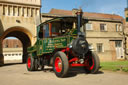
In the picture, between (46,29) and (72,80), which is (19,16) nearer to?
(46,29)

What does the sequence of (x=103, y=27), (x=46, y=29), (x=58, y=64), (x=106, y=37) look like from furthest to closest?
(x=103, y=27) → (x=106, y=37) → (x=46, y=29) → (x=58, y=64)

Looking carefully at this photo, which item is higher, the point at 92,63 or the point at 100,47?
the point at 100,47

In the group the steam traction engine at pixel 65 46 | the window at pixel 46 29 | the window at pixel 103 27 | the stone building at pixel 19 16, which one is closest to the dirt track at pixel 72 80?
the steam traction engine at pixel 65 46

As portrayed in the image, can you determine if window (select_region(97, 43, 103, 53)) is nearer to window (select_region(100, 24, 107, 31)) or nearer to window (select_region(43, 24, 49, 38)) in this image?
window (select_region(100, 24, 107, 31))

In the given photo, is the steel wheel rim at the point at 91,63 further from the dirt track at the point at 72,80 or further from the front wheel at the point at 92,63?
the dirt track at the point at 72,80

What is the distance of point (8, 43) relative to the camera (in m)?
67.5

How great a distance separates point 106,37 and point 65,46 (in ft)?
58.8

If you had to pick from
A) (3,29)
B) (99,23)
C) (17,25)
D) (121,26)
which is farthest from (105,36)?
(3,29)

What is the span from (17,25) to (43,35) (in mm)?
10560

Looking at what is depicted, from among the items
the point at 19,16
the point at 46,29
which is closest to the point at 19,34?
the point at 19,16

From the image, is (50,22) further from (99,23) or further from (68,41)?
(99,23)

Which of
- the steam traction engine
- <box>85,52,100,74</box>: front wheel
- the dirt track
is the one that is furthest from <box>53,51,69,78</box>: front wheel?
<box>85,52,100,74</box>: front wheel

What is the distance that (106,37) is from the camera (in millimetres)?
24016

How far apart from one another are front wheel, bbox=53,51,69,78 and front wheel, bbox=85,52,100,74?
5.07ft
